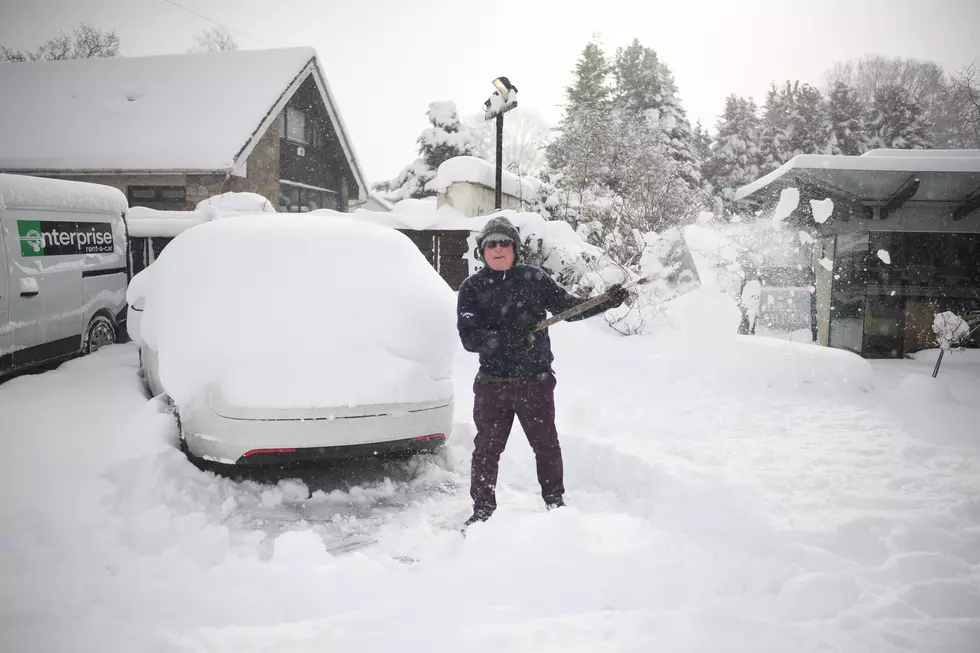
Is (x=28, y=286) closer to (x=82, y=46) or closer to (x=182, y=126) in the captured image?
(x=182, y=126)

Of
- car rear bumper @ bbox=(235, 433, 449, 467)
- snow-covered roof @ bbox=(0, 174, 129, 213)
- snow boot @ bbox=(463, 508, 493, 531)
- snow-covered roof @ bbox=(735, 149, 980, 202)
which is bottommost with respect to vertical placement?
snow boot @ bbox=(463, 508, 493, 531)

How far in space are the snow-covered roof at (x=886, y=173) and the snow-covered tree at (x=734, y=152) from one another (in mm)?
23619

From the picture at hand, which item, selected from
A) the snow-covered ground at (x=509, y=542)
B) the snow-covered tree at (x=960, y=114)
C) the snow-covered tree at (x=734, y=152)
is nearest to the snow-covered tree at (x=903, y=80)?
the snow-covered tree at (x=960, y=114)

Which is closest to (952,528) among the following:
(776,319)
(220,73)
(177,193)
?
(776,319)

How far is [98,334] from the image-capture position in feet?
22.0

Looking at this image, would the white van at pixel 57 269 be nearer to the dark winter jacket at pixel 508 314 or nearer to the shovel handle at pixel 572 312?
the dark winter jacket at pixel 508 314

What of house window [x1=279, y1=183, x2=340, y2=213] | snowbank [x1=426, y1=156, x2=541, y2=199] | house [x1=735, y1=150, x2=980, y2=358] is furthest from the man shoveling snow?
house window [x1=279, y1=183, x2=340, y2=213]

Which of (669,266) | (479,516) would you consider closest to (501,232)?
(479,516)

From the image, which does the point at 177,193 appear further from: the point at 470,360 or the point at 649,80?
the point at 649,80

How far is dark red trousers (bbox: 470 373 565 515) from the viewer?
10.6 ft

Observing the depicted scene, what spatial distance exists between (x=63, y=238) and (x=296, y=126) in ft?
43.0

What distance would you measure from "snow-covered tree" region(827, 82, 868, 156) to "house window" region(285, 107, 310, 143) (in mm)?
25057

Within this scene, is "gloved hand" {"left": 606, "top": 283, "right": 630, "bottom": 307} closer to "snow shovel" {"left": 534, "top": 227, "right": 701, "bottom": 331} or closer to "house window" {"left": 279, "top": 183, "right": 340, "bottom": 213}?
"snow shovel" {"left": 534, "top": 227, "right": 701, "bottom": 331}

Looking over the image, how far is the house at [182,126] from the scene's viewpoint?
15133mm
